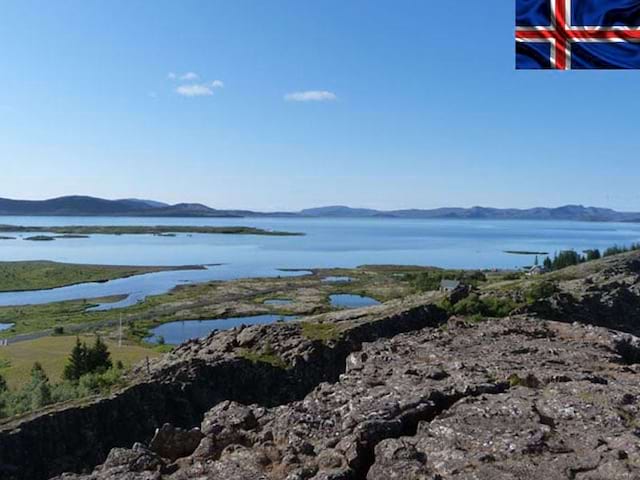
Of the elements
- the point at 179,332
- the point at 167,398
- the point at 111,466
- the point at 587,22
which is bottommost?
the point at 179,332

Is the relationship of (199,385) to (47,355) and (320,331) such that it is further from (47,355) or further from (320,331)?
(47,355)

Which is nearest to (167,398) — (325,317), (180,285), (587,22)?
(325,317)

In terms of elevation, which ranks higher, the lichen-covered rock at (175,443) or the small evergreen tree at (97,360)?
the lichen-covered rock at (175,443)

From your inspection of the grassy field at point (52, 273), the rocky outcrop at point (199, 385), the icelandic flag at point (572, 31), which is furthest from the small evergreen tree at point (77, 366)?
the grassy field at point (52, 273)

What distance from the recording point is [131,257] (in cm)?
17638

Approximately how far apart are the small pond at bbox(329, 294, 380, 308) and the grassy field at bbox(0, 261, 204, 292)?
53.7 meters

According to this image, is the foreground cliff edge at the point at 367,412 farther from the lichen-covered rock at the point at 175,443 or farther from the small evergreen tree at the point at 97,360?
the small evergreen tree at the point at 97,360

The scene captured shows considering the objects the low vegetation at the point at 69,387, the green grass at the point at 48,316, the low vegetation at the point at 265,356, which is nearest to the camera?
the low vegetation at the point at 69,387

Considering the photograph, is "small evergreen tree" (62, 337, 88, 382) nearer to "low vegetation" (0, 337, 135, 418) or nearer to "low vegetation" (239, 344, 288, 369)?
"low vegetation" (0, 337, 135, 418)

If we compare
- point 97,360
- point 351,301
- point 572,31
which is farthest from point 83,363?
point 351,301

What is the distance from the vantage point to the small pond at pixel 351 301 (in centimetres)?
9296

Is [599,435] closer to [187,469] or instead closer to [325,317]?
[187,469]

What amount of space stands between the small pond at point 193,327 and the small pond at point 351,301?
13352 mm

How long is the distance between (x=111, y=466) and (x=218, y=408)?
175 inches
